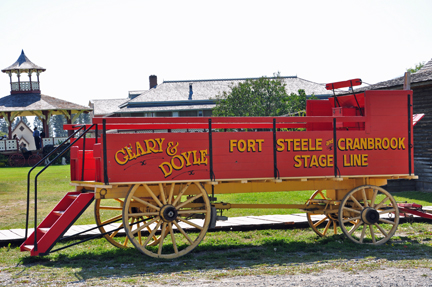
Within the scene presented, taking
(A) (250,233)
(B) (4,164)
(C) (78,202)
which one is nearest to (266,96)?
(B) (4,164)

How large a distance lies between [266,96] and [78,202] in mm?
32499

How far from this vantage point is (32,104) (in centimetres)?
4206

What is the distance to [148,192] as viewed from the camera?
7.96m

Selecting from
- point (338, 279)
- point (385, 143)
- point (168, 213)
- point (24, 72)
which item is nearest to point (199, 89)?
point (24, 72)

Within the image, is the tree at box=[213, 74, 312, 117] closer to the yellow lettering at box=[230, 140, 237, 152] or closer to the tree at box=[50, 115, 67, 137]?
the yellow lettering at box=[230, 140, 237, 152]

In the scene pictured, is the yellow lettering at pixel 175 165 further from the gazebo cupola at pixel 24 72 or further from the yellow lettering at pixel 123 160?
the gazebo cupola at pixel 24 72

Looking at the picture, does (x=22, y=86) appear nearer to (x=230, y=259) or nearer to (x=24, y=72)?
(x=24, y=72)

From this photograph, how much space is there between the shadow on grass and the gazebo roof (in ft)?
127

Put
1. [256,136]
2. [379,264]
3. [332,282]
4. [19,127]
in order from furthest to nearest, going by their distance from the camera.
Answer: [19,127] → [256,136] → [379,264] → [332,282]

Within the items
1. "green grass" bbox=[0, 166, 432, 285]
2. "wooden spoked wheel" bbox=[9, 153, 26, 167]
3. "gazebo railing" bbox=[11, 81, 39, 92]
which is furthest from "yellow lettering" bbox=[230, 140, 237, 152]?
"gazebo railing" bbox=[11, 81, 39, 92]

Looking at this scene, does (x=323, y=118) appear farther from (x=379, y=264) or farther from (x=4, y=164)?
(x=4, y=164)

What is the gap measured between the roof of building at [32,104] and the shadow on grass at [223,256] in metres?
35.2

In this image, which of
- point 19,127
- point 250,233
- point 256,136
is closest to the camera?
point 256,136

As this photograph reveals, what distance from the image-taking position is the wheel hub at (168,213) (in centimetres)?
768
